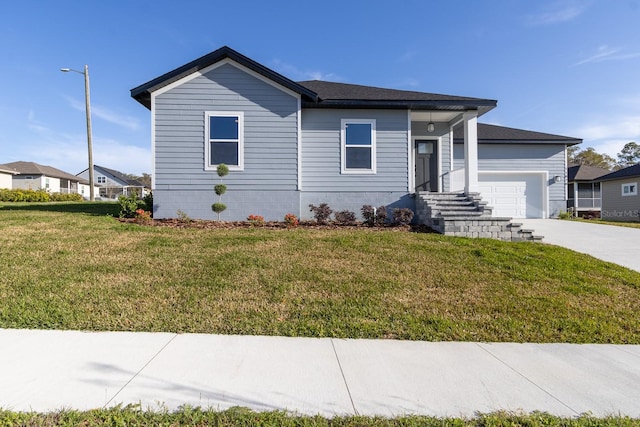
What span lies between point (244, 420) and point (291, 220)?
749 centimetres

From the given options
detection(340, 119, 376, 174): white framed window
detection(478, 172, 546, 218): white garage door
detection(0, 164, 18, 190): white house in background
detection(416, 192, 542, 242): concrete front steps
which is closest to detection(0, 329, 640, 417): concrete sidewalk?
detection(416, 192, 542, 242): concrete front steps

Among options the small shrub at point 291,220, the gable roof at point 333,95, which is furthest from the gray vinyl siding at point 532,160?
the small shrub at point 291,220

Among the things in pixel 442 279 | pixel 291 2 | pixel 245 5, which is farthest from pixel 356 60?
pixel 442 279

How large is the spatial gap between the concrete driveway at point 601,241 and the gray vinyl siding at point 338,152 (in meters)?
4.62

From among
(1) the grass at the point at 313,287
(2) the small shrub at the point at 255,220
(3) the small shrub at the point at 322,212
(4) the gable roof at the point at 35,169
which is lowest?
(1) the grass at the point at 313,287

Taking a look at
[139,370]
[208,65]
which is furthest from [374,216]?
[139,370]

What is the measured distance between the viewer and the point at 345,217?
970 cm

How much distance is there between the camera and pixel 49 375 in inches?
103

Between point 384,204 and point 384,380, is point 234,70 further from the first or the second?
point 384,380

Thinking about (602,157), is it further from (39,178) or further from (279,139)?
(39,178)

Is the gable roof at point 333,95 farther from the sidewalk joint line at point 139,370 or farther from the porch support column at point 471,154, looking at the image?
the sidewalk joint line at point 139,370

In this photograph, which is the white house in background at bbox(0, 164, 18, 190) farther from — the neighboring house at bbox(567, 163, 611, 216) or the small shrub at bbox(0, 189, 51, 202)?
the neighboring house at bbox(567, 163, 611, 216)

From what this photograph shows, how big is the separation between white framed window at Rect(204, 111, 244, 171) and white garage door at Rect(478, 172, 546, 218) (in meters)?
11.4

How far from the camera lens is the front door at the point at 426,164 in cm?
1229
